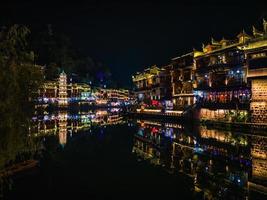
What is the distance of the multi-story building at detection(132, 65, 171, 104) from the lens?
3056 inches

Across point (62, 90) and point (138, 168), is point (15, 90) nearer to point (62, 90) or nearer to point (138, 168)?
point (138, 168)

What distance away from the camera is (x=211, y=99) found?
4934cm

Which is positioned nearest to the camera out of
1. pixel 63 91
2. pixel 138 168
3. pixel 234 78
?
pixel 138 168

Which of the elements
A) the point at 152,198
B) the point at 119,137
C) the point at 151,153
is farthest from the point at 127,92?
the point at 152,198

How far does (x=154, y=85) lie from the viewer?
275ft

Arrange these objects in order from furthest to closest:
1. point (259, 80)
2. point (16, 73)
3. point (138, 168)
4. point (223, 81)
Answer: point (223, 81) → point (259, 80) → point (138, 168) → point (16, 73)

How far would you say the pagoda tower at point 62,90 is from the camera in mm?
125062

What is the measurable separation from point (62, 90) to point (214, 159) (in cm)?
10940

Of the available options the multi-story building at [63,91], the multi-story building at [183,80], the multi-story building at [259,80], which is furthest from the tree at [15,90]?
the multi-story building at [63,91]

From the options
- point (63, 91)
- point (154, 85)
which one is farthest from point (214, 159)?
point (63, 91)

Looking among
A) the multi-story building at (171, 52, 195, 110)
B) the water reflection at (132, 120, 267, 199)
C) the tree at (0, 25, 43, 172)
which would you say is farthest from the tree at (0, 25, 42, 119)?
the multi-story building at (171, 52, 195, 110)

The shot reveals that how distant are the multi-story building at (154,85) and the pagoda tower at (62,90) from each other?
3474cm

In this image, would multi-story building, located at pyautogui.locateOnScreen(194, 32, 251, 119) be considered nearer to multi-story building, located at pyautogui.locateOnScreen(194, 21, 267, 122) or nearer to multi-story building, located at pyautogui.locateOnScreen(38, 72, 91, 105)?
multi-story building, located at pyautogui.locateOnScreen(194, 21, 267, 122)

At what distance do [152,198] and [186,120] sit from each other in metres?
36.7
